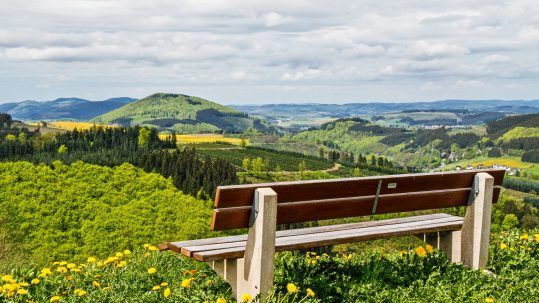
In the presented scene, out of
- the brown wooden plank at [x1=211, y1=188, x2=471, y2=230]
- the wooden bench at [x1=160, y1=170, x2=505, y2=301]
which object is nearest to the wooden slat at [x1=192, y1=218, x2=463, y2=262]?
the wooden bench at [x1=160, y1=170, x2=505, y2=301]

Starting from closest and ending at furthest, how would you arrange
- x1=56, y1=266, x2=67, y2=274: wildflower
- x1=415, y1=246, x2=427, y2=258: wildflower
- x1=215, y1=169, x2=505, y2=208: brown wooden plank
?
x1=215, y1=169, x2=505, y2=208: brown wooden plank < x1=56, y1=266, x2=67, y2=274: wildflower < x1=415, y1=246, x2=427, y2=258: wildflower

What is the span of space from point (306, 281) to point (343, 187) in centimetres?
125

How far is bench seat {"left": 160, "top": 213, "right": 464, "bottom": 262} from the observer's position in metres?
6.18

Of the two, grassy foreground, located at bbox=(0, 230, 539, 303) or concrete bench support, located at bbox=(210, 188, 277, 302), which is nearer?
concrete bench support, located at bbox=(210, 188, 277, 302)

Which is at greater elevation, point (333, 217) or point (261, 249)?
point (333, 217)

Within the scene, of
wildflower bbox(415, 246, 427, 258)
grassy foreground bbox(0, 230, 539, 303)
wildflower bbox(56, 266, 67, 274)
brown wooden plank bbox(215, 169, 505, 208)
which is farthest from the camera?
wildflower bbox(415, 246, 427, 258)

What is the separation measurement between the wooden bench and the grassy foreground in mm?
336

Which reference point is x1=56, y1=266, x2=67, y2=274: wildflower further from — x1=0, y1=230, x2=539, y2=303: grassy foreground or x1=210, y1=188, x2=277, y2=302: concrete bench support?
x1=210, y1=188, x2=277, y2=302: concrete bench support

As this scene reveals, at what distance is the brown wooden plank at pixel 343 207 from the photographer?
20.0 feet

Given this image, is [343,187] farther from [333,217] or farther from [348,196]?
[333,217]

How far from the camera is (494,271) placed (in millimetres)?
8250

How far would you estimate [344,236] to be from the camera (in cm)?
694

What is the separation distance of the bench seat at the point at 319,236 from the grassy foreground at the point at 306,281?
15.2 inches

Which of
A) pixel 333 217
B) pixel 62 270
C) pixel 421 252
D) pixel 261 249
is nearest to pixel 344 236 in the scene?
pixel 333 217
